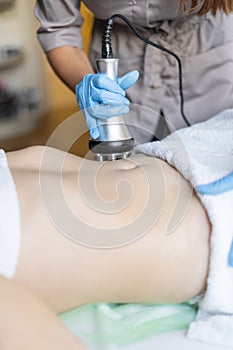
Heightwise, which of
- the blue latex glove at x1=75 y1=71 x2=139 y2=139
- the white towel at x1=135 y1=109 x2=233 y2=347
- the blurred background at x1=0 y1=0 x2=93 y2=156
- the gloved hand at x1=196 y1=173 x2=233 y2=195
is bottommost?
the blurred background at x1=0 y1=0 x2=93 y2=156

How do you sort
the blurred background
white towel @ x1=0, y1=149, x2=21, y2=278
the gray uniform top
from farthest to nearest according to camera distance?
the blurred background < the gray uniform top < white towel @ x1=0, y1=149, x2=21, y2=278

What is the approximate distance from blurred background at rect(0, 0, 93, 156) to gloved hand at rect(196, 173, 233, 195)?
225cm

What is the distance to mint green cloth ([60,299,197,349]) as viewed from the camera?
0.93m

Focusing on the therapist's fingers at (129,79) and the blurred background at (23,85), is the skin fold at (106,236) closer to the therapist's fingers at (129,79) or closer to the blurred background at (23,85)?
the therapist's fingers at (129,79)

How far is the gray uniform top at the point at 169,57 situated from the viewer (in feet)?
4.72

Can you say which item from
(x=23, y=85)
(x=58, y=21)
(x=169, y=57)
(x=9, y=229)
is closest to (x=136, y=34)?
(x=169, y=57)

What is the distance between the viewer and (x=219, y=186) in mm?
944

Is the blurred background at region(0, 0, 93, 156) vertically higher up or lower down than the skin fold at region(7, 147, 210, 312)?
lower down

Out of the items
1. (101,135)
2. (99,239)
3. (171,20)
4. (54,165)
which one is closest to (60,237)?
(99,239)

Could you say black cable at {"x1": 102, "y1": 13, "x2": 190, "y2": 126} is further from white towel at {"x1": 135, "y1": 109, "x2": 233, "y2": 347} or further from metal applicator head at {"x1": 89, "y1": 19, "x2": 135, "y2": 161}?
white towel at {"x1": 135, "y1": 109, "x2": 233, "y2": 347}

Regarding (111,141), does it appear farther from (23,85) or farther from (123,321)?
(23,85)

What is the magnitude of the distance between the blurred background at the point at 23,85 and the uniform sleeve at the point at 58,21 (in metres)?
1.65

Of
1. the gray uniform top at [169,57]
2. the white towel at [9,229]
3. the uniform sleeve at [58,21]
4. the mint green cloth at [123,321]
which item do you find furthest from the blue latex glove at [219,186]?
the uniform sleeve at [58,21]

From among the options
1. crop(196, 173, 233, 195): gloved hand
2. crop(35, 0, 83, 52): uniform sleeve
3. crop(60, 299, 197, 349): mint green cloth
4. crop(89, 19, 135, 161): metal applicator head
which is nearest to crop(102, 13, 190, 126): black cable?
crop(89, 19, 135, 161): metal applicator head
